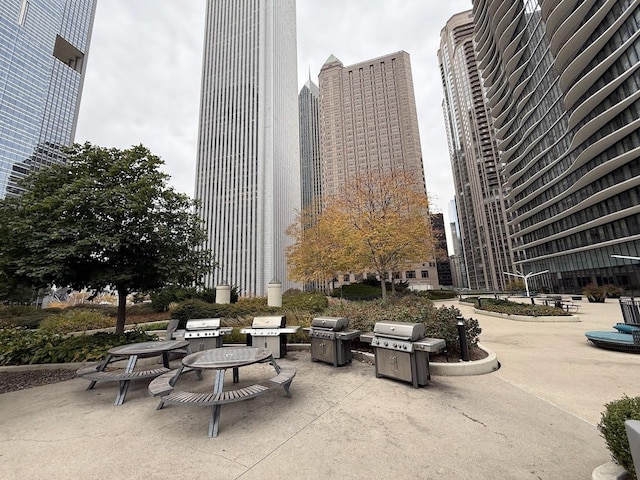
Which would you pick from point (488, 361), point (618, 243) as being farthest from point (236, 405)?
point (618, 243)

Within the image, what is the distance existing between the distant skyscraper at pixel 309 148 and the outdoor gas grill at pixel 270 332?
11813 centimetres

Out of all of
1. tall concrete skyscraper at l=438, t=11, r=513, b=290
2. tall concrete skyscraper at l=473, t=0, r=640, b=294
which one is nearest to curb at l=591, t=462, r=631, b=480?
tall concrete skyscraper at l=473, t=0, r=640, b=294

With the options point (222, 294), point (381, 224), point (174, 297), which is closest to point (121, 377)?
point (222, 294)

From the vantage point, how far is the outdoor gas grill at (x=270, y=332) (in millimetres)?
7297

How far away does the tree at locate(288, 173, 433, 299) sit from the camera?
1738cm

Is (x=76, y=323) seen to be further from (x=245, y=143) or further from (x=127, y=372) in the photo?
(x=245, y=143)

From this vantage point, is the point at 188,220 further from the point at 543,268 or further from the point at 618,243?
the point at 543,268

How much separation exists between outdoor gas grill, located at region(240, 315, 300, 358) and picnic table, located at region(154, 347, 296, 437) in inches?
85.4

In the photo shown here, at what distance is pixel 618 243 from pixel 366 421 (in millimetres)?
46923

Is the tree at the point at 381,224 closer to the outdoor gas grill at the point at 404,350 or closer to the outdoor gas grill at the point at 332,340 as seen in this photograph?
the outdoor gas grill at the point at 332,340

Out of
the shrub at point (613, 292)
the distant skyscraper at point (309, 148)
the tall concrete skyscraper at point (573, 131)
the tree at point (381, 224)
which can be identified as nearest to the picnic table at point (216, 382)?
the tree at point (381, 224)

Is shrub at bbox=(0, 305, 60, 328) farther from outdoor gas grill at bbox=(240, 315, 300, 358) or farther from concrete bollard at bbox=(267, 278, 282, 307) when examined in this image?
outdoor gas grill at bbox=(240, 315, 300, 358)

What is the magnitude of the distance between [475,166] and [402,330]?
117739 millimetres

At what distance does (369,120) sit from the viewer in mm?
85938
